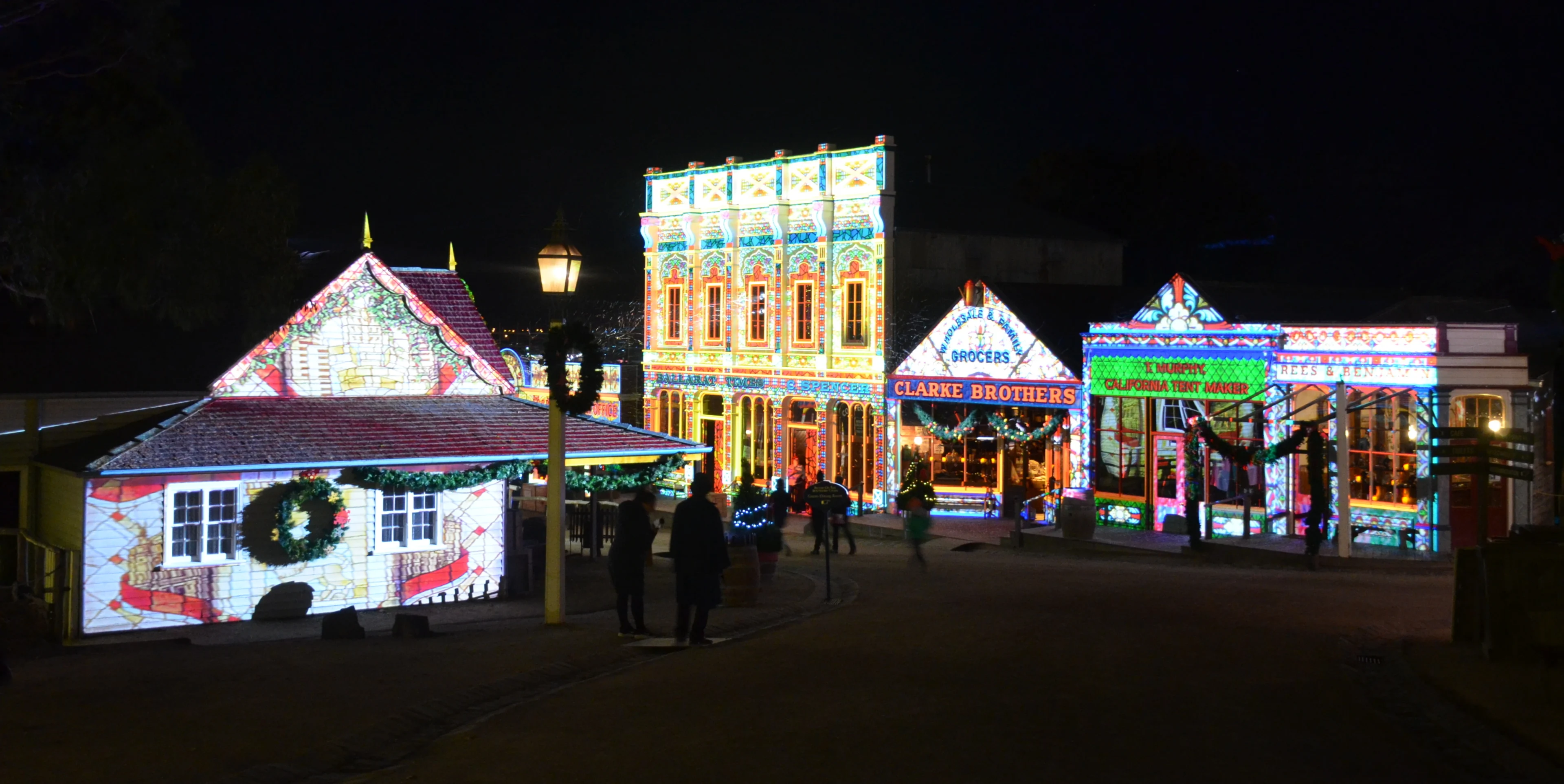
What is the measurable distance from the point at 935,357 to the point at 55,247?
17600mm

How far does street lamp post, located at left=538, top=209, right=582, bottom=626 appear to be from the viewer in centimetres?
1459

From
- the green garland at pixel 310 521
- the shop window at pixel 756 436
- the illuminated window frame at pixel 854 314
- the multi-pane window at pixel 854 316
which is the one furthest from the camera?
the shop window at pixel 756 436

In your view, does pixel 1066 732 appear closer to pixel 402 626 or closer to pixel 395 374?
pixel 402 626

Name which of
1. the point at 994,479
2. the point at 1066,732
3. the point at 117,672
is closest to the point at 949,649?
the point at 1066,732

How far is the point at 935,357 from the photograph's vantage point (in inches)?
1260

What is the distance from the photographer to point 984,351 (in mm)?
31203

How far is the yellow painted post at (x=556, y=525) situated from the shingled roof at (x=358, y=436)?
426 centimetres

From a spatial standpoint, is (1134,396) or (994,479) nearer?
(1134,396)

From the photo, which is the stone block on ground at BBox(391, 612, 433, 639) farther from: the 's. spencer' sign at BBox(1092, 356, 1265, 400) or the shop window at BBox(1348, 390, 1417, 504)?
the 's. spencer' sign at BBox(1092, 356, 1265, 400)

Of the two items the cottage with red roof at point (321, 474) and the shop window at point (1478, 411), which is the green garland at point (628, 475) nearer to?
the cottage with red roof at point (321, 474)

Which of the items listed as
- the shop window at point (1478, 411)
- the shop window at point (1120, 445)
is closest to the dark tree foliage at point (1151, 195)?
the shop window at point (1120, 445)

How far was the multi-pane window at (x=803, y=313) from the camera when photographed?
34.3m

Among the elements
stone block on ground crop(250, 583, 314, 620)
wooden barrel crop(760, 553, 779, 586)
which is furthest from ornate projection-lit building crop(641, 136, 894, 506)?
stone block on ground crop(250, 583, 314, 620)

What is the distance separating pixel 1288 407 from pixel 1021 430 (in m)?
5.97
